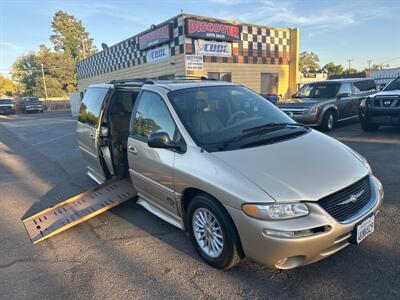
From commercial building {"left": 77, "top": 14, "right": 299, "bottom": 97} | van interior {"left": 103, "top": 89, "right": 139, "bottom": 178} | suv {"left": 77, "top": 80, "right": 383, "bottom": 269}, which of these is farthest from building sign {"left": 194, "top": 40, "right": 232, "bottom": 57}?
suv {"left": 77, "top": 80, "right": 383, "bottom": 269}

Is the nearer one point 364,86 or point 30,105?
point 364,86

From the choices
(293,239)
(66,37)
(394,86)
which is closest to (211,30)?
(394,86)

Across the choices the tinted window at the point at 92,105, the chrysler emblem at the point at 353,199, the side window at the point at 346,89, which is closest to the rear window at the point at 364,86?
the side window at the point at 346,89

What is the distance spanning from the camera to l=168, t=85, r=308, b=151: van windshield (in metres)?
3.05

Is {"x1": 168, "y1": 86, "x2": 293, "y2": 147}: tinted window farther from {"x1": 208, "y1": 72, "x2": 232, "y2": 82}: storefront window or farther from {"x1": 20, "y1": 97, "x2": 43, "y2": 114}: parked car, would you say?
{"x1": 20, "y1": 97, "x2": 43, "y2": 114}: parked car

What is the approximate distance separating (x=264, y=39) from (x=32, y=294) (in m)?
17.6

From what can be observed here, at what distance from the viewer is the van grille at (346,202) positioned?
7.82 ft

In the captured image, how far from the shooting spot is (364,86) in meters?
10.8

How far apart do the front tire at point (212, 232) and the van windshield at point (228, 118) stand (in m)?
0.54

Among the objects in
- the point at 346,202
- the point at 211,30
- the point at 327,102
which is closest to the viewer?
the point at 346,202

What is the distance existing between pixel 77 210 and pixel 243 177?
258 cm

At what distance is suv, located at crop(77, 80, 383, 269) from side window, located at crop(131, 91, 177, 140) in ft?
0.04

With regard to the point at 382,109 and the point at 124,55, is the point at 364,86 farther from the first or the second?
the point at 124,55

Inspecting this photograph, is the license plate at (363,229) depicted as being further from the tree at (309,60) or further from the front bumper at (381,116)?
the tree at (309,60)
